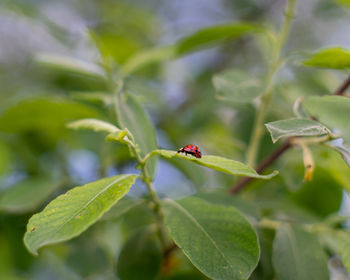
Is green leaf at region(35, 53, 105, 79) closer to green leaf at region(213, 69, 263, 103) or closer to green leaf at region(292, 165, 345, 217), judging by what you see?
green leaf at region(213, 69, 263, 103)

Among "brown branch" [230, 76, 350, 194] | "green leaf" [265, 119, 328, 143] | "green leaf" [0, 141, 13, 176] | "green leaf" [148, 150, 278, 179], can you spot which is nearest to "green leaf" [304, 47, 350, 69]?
"brown branch" [230, 76, 350, 194]

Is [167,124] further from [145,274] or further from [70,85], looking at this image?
[145,274]

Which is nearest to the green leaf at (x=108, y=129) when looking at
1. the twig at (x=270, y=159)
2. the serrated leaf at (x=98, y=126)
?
the serrated leaf at (x=98, y=126)

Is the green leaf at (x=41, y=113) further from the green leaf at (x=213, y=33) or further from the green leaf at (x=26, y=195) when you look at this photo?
the green leaf at (x=213, y=33)

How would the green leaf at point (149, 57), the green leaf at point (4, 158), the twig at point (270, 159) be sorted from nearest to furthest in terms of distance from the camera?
the twig at point (270, 159) → the green leaf at point (4, 158) → the green leaf at point (149, 57)

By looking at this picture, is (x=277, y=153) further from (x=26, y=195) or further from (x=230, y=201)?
(x=26, y=195)

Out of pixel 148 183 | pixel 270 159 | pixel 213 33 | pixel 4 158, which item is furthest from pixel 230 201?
pixel 4 158
